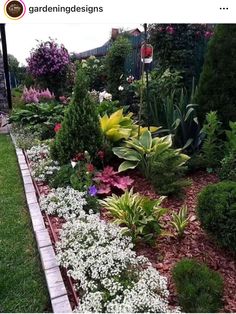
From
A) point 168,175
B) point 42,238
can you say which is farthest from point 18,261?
point 168,175

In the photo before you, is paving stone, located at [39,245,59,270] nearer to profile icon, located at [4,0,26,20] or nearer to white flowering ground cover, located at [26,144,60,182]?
white flowering ground cover, located at [26,144,60,182]

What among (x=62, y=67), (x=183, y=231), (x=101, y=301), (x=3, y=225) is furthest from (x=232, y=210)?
(x=62, y=67)

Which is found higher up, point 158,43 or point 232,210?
point 158,43

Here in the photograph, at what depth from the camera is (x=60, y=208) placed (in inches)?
121

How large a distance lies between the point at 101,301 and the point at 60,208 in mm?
1266

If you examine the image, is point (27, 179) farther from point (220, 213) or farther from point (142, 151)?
point (220, 213)

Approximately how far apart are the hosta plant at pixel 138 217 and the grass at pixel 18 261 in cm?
75

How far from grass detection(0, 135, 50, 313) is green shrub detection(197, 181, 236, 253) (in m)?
1.28

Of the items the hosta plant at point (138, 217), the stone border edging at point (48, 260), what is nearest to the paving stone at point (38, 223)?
the stone border edging at point (48, 260)

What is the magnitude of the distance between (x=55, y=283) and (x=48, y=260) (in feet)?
0.88

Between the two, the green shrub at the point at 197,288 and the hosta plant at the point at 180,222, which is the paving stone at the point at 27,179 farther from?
the green shrub at the point at 197,288

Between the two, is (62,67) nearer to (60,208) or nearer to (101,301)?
(60,208)

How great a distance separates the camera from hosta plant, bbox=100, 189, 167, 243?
256 cm

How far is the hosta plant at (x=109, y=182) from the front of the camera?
3344mm
